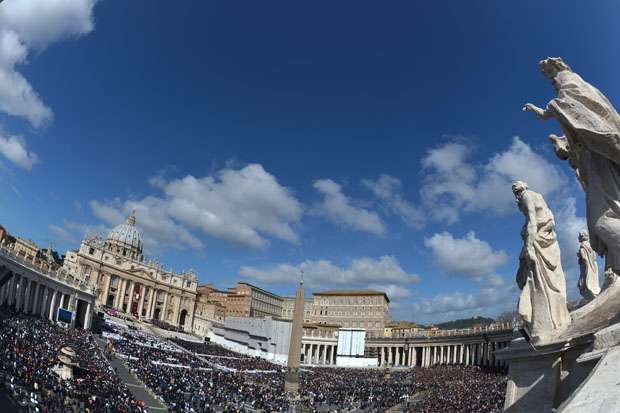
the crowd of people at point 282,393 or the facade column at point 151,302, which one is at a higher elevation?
the facade column at point 151,302

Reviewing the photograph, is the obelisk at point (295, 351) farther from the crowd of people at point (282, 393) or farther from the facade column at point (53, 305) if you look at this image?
the facade column at point (53, 305)

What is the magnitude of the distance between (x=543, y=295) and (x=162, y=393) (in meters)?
29.0

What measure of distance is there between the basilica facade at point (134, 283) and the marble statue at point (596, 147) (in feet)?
371

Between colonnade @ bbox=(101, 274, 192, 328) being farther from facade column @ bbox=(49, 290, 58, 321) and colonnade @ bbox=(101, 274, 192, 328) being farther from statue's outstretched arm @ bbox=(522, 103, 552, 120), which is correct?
statue's outstretched arm @ bbox=(522, 103, 552, 120)

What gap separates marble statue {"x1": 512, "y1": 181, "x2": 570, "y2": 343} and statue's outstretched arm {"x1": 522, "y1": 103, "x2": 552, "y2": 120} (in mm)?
1120

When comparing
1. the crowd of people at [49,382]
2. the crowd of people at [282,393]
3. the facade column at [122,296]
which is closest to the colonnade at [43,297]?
the crowd of people at [282,393]

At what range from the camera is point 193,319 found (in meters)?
136

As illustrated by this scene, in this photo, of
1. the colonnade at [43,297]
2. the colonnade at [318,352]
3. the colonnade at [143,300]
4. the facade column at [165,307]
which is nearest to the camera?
the colonnade at [43,297]

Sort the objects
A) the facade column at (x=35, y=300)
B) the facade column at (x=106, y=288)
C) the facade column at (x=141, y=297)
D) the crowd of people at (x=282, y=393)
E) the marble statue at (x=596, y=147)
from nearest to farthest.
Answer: the marble statue at (x=596, y=147) < the crowd of people at (x=282, y=393) < the facade column at (x=35, y=300) < the facade column at (x=106, y=288) < the facade column at (x=141, y=297)

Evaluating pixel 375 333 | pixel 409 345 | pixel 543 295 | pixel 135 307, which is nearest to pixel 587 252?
pixel 543 295

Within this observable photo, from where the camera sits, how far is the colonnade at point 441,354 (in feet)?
236

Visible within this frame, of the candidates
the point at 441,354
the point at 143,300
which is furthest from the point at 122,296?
the point at 441,354

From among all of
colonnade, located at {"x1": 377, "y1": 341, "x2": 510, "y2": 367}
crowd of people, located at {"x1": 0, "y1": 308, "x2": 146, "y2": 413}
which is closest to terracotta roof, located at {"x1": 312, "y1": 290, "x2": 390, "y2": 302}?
colonnade, located at {"x1": 377, "y1": 341, "x2": 510, "y2": 367}

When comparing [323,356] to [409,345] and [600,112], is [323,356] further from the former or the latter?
[600,112]
